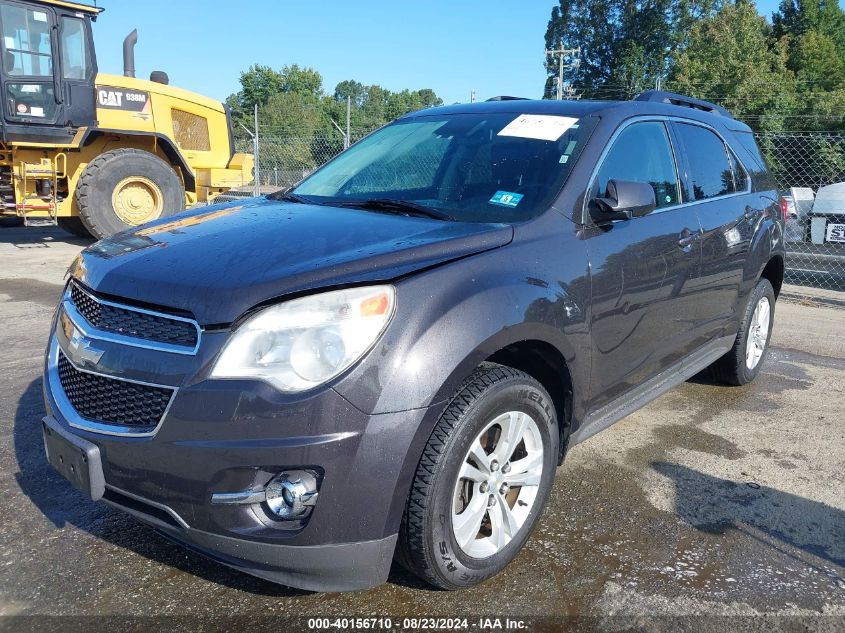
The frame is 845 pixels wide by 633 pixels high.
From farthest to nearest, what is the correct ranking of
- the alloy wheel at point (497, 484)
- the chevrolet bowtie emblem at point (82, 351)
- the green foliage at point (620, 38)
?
1. the green foliage at point (620, 38)
2. the alloy wheel at point (497, 484)
3. the chevrolet bowtie emblem at point (82, 351)

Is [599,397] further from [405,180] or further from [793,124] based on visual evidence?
[793,124]

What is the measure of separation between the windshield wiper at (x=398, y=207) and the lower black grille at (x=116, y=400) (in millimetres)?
1311

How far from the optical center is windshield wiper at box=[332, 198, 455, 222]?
9.77 ft

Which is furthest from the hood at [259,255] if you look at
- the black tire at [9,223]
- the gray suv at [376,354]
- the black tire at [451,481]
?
the black tire at [9,223]

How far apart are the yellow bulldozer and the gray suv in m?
7.95

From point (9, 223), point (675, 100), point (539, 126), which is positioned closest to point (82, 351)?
point (539, 126)

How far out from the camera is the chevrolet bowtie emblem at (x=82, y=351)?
232cm

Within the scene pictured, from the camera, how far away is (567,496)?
3295 mm

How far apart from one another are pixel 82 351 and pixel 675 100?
3636 millimetres

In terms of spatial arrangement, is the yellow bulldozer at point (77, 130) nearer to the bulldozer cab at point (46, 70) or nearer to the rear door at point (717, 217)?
the bulldozer cab at point (46, 70)

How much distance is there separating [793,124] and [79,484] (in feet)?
105

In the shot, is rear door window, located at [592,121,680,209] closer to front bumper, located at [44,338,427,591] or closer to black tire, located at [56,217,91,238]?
front bumper, located at [44,338,427,591]

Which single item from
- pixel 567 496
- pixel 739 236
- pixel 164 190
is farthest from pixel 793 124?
pixel 567 496

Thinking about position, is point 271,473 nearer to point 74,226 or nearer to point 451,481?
point 451,481
